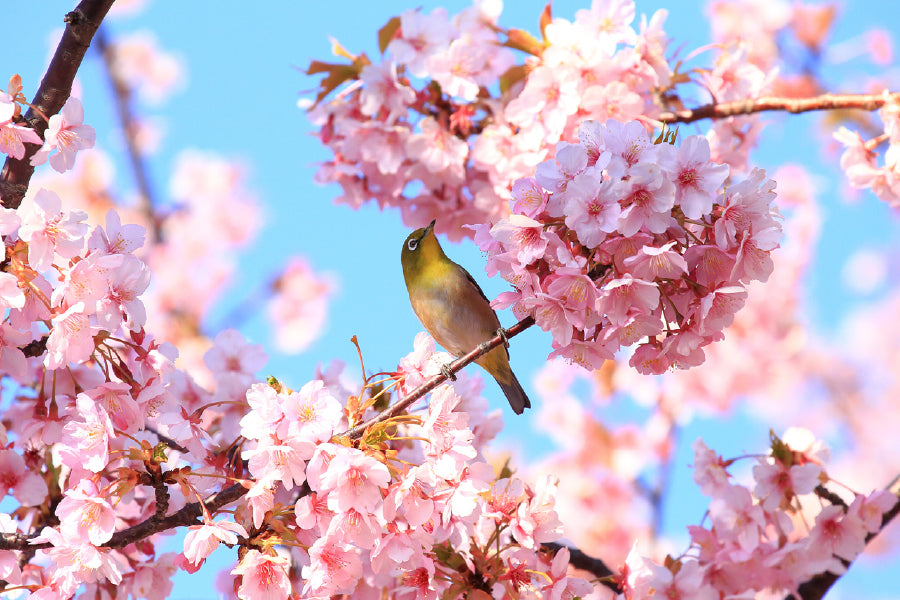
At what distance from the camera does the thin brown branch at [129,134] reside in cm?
873

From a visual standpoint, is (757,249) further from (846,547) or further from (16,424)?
(16,424)

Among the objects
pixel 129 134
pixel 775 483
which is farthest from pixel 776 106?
pixel 129 134

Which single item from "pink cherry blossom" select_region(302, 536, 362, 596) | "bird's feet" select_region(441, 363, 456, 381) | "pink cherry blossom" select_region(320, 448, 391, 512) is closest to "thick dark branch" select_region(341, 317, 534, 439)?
"bird's feet" select_region(441, 363, 456, 381)

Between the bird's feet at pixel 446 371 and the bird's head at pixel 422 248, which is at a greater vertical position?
the bird's head at pixel 422 248

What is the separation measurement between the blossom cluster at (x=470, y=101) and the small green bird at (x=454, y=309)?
0.75 ft

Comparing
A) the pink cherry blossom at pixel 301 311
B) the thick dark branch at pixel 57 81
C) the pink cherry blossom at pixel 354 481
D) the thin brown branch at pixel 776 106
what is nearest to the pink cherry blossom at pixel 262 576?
the pink cherry blossom at pixel 354 481

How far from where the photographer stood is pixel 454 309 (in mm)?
4180

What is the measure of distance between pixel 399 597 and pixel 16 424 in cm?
161

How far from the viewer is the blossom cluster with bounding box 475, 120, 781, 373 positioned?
223 centimetres

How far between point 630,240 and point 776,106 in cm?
208

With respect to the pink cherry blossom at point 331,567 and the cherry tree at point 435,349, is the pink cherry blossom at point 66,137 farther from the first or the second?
the pink cherry blossom at point 331,567

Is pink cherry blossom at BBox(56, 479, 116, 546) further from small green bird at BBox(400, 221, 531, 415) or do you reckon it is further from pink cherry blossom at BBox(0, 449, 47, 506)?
small green bird at BBox(400, 221, 531, 415)

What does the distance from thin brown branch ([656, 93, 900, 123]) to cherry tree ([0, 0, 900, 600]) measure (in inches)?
0.6

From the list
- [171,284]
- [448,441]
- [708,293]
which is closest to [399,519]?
[448,441]
